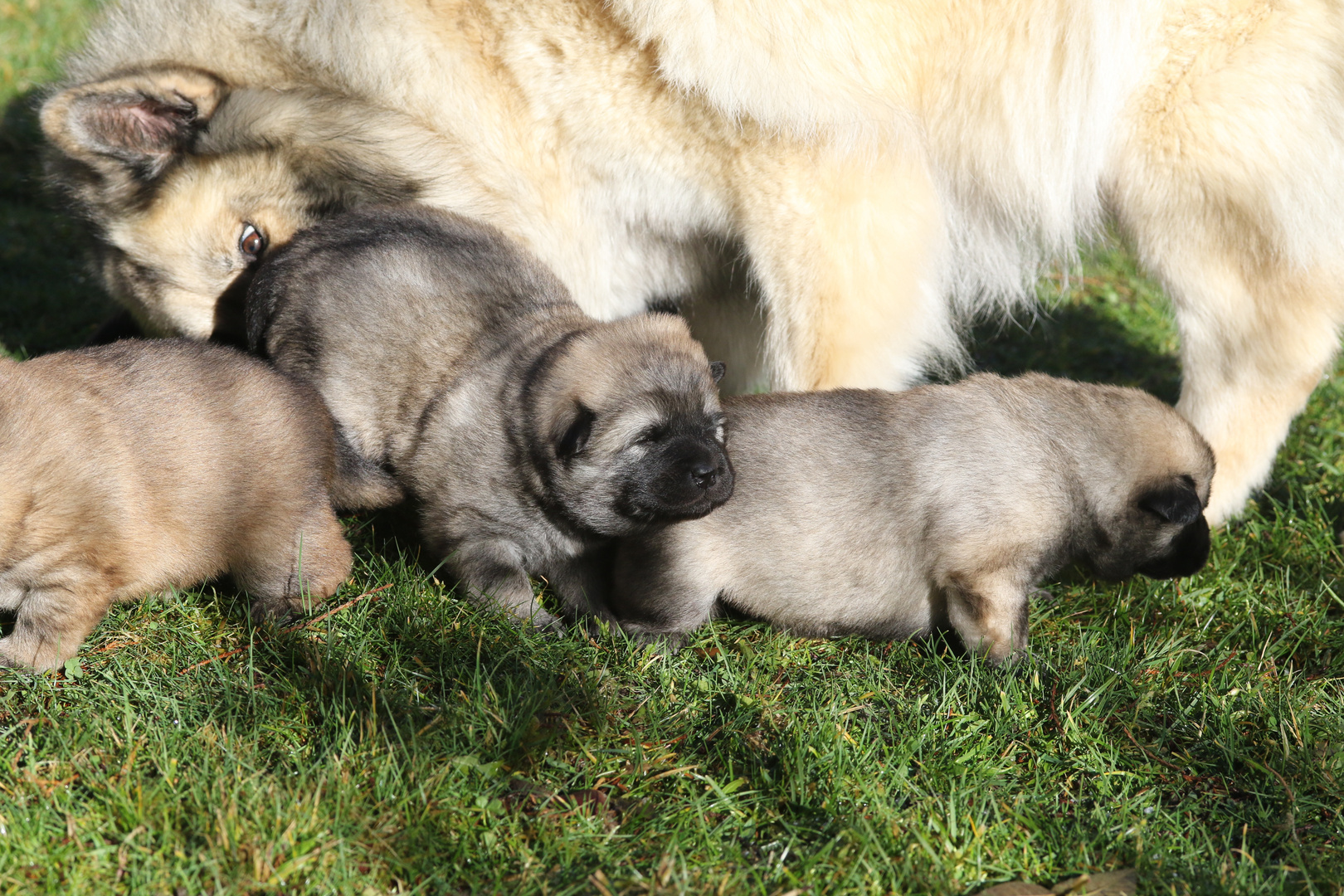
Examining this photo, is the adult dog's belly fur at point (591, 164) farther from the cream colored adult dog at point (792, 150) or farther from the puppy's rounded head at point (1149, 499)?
the puppy's rounded head at point (1149, 499)

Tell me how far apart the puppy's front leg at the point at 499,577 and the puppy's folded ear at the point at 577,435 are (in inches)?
12.9

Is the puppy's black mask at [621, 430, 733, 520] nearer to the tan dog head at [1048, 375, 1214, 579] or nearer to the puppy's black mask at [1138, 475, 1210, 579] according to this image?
the tan dog head at [1048, 375, 1214, 579]

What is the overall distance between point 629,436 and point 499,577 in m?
0.52

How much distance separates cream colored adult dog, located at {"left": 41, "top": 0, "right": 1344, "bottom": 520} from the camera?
295 cm

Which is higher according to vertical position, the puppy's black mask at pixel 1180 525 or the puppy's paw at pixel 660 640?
the puppy's black mask at pixel 1180 525

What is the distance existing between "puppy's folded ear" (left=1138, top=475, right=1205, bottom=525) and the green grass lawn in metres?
0.37

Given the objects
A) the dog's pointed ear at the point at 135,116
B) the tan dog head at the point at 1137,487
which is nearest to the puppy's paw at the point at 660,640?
the tan dog head at the point at 1137,487

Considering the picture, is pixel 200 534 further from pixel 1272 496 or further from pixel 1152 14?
pixel 1272 496

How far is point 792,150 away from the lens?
116 inches

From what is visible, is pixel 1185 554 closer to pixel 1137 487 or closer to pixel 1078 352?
pixel 1137 487

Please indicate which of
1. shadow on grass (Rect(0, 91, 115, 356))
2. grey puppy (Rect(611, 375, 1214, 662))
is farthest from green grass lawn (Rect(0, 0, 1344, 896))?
shadow on grass (Rect(0, 91, 115, 356))

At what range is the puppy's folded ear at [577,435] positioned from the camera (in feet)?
8.53

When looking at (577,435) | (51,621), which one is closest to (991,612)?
(577,435)

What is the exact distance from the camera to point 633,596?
272 cm
